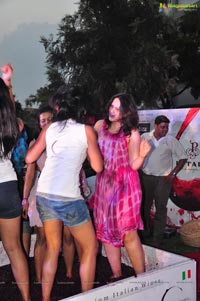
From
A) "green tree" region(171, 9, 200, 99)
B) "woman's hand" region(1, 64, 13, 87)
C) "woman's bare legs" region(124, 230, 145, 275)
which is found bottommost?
"woman's bare legs" region(124, 230, 145, 275)

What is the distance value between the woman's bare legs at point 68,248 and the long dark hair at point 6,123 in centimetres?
122

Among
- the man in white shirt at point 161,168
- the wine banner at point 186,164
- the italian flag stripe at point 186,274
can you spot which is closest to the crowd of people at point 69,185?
the italian flag stripe at point 186,274

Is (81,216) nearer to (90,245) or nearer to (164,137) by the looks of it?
(90,245)

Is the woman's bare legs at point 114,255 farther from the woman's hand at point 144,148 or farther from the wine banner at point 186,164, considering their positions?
the wine banner at point 186,164

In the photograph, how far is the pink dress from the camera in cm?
316

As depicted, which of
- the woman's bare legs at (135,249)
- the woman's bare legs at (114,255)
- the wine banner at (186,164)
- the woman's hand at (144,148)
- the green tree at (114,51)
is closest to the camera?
the woman's hand at (144,148)

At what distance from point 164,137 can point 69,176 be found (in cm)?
323

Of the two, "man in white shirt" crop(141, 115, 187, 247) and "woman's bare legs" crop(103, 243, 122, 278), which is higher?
"man in white shirt" crop(141, 115, 187, 247)

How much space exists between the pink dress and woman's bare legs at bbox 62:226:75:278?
508mm

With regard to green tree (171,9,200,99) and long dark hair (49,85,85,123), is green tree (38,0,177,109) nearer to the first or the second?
green tree (171,9,200,99)

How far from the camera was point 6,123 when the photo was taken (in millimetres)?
2594

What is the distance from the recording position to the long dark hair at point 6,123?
258 centimetres

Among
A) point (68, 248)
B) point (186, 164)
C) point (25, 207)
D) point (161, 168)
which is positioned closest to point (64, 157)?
point (25, 207)

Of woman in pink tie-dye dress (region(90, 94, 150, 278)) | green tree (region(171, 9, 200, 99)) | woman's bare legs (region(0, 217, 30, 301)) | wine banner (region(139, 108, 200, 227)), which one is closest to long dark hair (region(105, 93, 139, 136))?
woman in pink tie-dye dress (region(90, 94, 150, 278))
